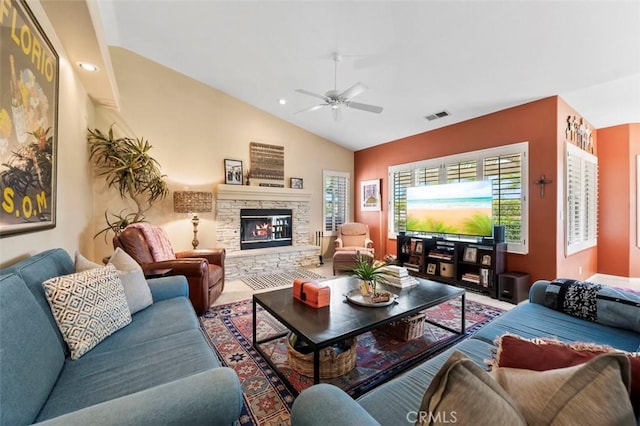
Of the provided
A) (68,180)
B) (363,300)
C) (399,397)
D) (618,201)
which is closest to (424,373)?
(399,397)

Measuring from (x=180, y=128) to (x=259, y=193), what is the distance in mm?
1679

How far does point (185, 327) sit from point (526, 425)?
1.69 meters

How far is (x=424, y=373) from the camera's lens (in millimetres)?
1256

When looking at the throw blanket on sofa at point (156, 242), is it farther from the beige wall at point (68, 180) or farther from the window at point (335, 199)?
the window at point (335, 199)

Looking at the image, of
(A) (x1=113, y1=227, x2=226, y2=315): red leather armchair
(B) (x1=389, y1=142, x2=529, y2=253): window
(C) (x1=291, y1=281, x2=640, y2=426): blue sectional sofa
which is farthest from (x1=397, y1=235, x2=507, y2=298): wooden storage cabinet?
(A) (x1=113, y1=227, x2=226, y2=315): red leather armchair

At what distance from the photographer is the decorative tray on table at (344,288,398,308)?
6.78ft

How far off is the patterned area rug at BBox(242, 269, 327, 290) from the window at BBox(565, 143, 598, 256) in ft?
11.9

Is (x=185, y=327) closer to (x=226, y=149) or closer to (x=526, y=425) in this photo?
(x=526, y=425)

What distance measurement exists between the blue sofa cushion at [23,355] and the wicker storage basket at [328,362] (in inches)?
50.4

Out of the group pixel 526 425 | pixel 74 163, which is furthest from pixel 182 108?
pixel 526 425

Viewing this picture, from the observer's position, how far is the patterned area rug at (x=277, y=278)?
4.10 m

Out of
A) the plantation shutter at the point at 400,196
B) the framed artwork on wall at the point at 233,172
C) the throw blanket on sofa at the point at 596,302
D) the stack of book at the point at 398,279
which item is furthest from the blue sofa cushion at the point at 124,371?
the plantation shutter at the point at 400,196

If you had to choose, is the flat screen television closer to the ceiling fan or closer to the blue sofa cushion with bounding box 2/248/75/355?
the ceiling fan

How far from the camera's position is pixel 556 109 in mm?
3373
